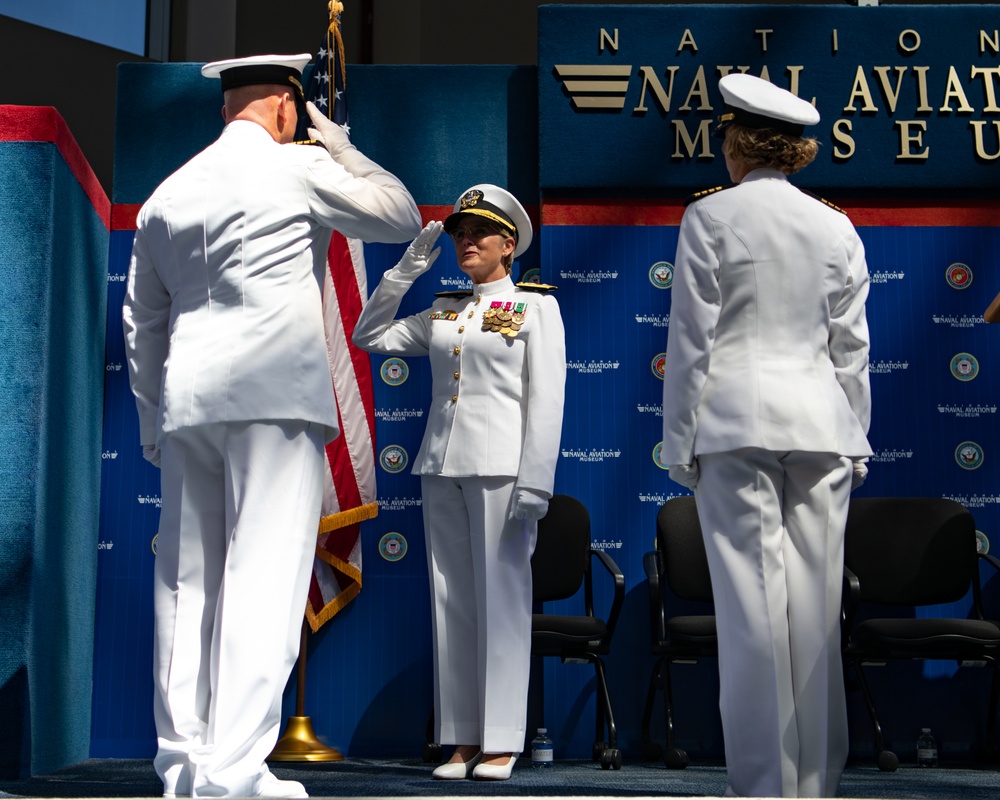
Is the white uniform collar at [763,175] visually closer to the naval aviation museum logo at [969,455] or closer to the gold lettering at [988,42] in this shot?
the naval aviation museum logo at [969,455]

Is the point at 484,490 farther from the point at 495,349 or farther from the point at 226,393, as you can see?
the point at 226,393

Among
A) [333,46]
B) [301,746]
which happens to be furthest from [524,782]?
[333,46]

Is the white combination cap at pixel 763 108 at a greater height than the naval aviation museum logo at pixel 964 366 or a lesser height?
greater

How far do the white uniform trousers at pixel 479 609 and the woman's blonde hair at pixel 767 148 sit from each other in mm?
1461

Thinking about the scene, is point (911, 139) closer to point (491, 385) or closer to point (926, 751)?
point (491, 385)

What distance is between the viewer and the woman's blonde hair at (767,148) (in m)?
3.49

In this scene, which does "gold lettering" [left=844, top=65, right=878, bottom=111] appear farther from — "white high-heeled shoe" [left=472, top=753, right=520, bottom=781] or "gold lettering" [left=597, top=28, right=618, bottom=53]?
"white high-heeled shoe" [left=472, top=753, right=520, bottom=781]

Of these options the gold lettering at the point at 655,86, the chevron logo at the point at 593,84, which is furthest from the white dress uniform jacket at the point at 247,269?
the gold lettering at the point at 655,86

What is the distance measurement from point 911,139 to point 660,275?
136 centimetres

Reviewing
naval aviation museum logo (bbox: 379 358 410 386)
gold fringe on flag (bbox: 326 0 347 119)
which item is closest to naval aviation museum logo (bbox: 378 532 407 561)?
naval aviation museum logo (bbox: 379 358 410 386)

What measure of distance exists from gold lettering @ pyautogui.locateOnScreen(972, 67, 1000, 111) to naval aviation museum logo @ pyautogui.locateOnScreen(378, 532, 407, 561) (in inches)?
136

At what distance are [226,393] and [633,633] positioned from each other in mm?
2997

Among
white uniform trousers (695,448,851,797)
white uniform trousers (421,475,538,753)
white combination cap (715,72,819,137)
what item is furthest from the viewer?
white uniform trousers (421,475,538,753)

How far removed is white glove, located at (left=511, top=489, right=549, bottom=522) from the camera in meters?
4.23
